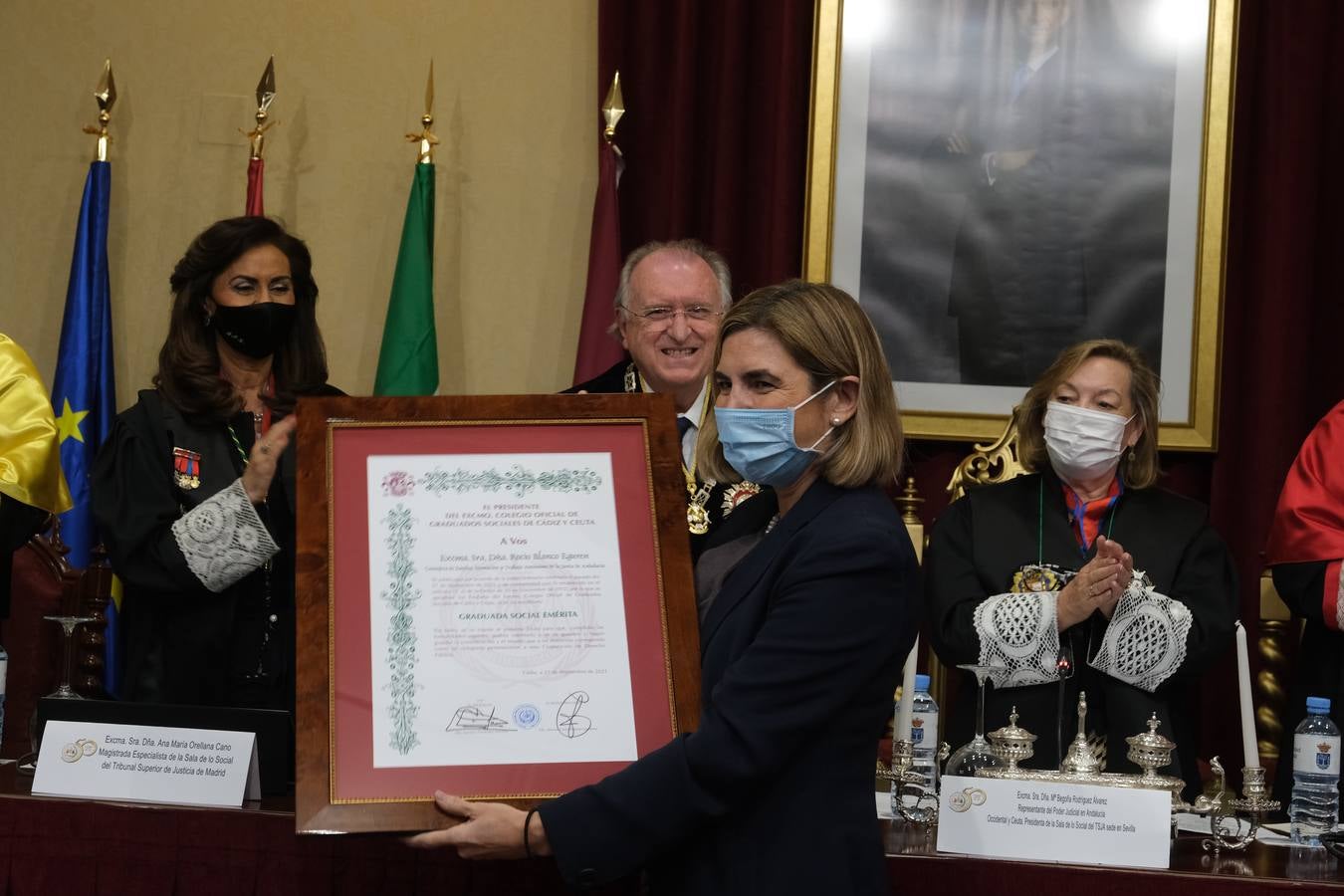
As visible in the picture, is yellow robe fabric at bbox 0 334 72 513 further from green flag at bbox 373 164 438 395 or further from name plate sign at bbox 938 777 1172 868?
name plate sign at bbox 938 777 1172 868

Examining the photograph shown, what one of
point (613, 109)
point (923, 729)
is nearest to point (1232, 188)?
point (613, 109)

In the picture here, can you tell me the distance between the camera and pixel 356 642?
7.30 ft

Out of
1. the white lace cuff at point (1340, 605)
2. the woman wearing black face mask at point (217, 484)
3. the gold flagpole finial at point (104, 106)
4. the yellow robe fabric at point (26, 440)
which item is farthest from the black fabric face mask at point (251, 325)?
the white lace cuff at point (1340, 605)

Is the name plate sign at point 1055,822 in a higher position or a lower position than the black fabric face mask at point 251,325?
lower

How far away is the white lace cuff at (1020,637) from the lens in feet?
10.5

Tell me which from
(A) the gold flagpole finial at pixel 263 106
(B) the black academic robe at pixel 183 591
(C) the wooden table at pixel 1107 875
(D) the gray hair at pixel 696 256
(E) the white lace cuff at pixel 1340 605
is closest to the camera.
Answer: (C) the wooden table at pixel 1107 875

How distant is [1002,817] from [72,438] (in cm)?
346

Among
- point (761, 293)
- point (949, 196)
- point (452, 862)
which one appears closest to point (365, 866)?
point (452, 862)

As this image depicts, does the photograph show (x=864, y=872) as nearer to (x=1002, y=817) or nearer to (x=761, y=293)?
(x=1002, y=817)

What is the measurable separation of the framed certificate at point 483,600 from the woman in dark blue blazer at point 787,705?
9 centimetres

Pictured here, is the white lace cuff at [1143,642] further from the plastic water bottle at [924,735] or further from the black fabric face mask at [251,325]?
the black fabric face mask at [251,325]

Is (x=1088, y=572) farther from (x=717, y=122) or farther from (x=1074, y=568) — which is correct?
(x=717, y=122)

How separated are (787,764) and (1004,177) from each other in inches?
124

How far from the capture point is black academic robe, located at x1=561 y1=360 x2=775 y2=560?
2459mm
